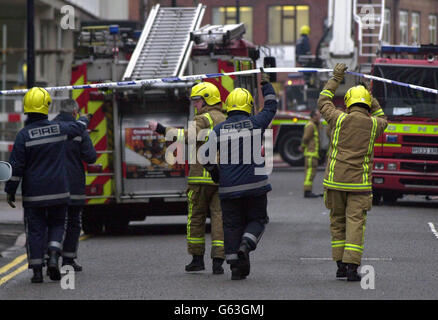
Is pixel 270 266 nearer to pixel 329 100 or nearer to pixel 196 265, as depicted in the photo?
pixel 196 265

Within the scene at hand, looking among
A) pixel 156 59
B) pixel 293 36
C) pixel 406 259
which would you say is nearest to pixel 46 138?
pixel 406 259

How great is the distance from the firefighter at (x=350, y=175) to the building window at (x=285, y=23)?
45667 millimetres

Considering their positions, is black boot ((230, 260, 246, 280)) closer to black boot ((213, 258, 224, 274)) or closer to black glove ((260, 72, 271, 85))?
black boot ((213, 258, 224, 274))

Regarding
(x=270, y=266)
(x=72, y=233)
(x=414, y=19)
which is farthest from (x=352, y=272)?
(x=414, y=19)

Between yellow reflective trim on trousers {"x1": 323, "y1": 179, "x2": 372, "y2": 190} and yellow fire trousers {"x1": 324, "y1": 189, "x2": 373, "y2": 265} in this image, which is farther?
yellow reflective trim on trousers {"x1": 323, "y1": 179, "x2": 372, "y2": 190}

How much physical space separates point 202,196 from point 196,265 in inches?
27.4

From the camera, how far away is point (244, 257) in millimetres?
10961

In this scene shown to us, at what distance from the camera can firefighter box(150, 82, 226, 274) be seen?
11.7 meters

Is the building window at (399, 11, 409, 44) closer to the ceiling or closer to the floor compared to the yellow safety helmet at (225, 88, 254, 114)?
closer to the ceiling

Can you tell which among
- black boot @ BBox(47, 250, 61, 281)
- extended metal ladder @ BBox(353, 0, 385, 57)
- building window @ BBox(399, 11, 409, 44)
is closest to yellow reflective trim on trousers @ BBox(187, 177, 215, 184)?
black boot @ BBox(47, 250, 61, 281)

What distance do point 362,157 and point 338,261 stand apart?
987 millimetres

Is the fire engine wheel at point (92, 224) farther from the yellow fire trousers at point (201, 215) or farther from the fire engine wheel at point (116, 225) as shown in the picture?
the yellow fire trousers at point (201, 215)

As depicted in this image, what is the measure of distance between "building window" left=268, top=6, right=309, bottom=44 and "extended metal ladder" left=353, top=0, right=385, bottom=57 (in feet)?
97.3

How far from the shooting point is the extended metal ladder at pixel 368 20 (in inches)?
968
